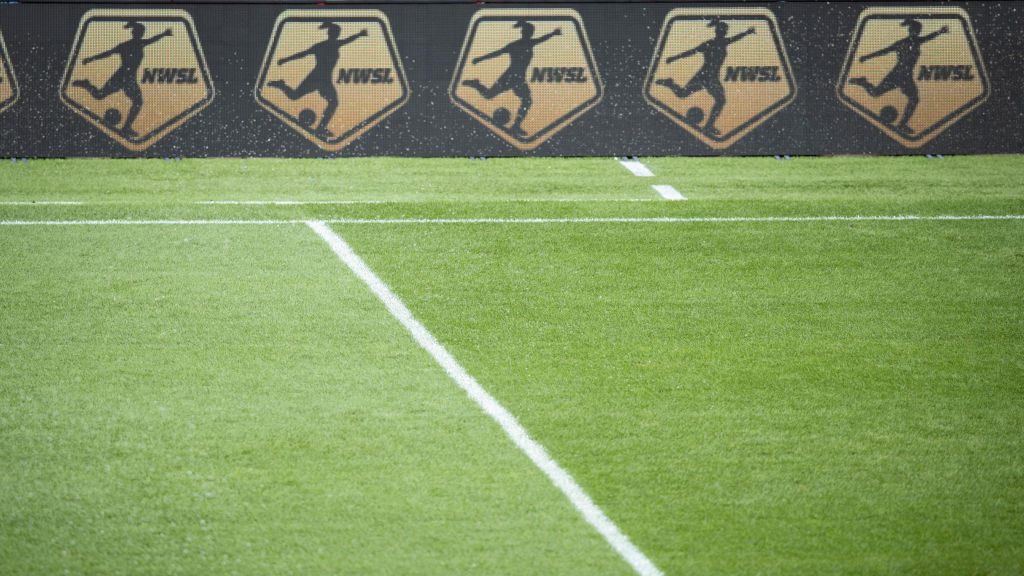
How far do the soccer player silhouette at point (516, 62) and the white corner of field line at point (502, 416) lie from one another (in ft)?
11.9

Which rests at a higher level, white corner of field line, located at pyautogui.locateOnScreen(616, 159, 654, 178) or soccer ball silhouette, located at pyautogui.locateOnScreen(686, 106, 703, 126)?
soccer ball silhouette, located at pyautogui.locateOnScreen(686, 106, 703, 126)

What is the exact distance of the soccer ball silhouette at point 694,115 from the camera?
12.7 meters

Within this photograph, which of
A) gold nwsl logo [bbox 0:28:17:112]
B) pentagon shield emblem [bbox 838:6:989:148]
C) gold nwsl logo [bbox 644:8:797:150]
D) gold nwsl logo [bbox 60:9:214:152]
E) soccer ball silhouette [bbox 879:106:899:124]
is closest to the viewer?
gold nwsl logo [bbox 0:28:17:112]

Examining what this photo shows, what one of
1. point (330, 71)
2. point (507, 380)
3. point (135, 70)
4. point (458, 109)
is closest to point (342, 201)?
point (330, 71)

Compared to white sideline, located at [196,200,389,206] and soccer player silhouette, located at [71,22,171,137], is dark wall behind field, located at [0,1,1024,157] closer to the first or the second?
soccer player silhouette, located at [71,22,171,137]

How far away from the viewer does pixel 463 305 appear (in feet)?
26.1

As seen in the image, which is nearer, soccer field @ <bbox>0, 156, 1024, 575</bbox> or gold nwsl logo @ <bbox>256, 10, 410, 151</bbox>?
→ soccer field @ <bbox>0, 156, 1024, 575</bbox>

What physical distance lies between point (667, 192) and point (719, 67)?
1.90 m

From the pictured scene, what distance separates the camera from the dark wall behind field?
1217 centimetres

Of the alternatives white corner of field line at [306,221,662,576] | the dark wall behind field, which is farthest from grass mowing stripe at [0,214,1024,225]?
the dark wall behind field

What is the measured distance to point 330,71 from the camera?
1235 centimetres

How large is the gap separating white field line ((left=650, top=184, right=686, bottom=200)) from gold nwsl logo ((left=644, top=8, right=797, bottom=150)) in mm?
1331

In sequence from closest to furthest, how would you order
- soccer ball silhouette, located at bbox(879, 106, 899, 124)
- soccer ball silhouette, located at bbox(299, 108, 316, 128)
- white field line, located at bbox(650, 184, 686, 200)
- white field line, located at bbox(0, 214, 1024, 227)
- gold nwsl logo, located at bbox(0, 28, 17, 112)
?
white field line, located at bbox(0, 214, 1024, 227)
white field line, located at bbox(650, 184, 686, 200)
gold nwsl logo, located at bbox(0, 28, 17, 112)
soccer ball silhouette, located at bbox(299, 108, 316, 128)
soccer ball silhouette, located at bbox(879, 106, 899, 124)

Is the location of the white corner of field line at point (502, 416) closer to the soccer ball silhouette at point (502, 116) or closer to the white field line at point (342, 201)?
the white field line at point (342, 201)
